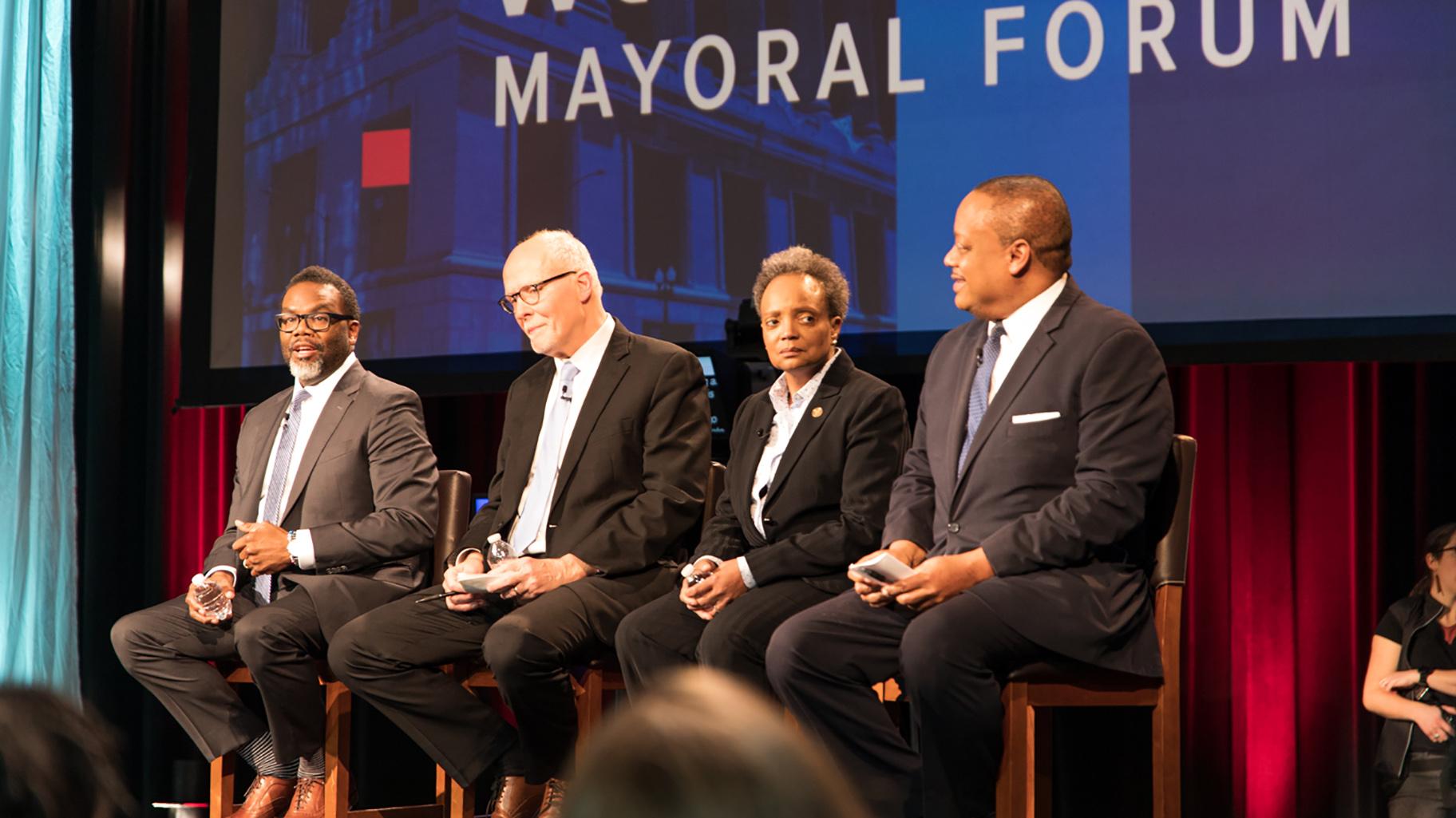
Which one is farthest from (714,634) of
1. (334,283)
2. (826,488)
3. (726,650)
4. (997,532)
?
(334,283)

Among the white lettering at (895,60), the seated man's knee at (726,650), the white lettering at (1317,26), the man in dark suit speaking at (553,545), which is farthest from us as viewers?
the white lettering at (895,60)

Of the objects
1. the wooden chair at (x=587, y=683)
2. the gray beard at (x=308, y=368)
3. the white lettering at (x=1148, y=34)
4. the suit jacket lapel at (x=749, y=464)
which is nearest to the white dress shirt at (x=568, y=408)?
the wooden chair at (x=587, y=683)

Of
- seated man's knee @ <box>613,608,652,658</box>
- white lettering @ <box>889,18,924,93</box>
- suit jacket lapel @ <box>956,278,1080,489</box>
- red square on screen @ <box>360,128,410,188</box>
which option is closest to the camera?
suit jacket lapel @ <box>956,278,1080,489</box>

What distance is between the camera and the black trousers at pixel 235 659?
3475mm

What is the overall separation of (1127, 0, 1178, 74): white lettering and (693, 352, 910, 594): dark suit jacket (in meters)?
1.36

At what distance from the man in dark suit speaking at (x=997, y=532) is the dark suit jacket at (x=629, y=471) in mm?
569

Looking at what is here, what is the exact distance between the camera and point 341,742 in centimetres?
351

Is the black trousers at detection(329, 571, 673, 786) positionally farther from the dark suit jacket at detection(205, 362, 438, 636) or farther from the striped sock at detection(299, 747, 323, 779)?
the striped sock at detection(299, 747, 323, 779)

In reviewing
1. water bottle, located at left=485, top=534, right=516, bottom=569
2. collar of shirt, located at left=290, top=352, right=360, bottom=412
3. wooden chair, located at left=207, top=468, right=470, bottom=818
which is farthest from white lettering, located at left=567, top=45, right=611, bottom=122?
water bottle, located at left=485, top=534, right=516, bottom=569

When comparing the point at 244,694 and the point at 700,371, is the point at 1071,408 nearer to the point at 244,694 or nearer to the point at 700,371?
the point at 700,371

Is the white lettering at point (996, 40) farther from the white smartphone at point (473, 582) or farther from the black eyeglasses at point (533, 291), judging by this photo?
the white smartphone at point (473, 582)

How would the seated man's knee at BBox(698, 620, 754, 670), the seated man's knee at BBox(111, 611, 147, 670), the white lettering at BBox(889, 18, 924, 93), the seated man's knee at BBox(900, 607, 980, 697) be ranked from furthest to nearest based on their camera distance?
the white lettering at BBox(889, 18, 924, 93), the seated man's knee at BBox(111, 611, 147, 670), the seated man's knee at BBox(698, 620, 754, 670), the seated man's knee at BBox(900, 607, 980, 697)

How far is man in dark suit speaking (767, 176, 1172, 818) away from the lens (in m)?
2.62

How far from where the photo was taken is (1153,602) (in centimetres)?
306
